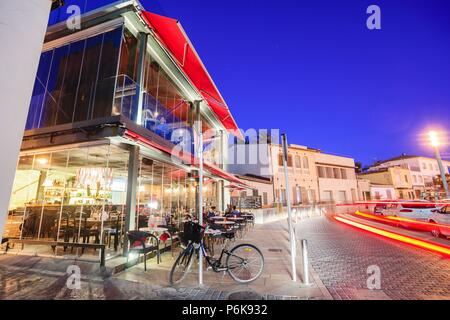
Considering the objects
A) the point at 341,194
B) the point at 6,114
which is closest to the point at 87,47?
the point at 6,114

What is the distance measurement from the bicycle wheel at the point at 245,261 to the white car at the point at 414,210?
512 inches

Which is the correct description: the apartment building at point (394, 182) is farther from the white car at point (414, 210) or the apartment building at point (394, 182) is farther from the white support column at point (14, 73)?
the white support column at point (14, 73)

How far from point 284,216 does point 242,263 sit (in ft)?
66.4

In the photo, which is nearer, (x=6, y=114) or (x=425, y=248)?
(x=6, y=114)

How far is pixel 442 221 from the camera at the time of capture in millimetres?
10609

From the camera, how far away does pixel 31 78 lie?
71.9 inches

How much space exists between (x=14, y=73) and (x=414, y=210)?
19384mm

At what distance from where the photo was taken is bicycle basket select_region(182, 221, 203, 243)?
526 centimetres

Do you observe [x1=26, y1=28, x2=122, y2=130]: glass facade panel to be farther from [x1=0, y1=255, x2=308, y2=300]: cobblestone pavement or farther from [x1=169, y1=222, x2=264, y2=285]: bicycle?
[x1=169, y1=222, x2=264, y2=285]: bicycle

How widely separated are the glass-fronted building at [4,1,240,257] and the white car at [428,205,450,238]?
11.3 meters

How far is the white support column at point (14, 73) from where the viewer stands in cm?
156

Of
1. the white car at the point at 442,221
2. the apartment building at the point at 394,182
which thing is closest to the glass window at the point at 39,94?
the white car at the point at 442,221
